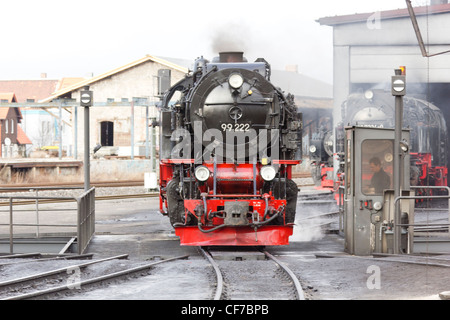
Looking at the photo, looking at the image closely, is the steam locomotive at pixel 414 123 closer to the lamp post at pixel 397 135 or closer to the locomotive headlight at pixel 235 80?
the locomotive headlight at pixel 235 80

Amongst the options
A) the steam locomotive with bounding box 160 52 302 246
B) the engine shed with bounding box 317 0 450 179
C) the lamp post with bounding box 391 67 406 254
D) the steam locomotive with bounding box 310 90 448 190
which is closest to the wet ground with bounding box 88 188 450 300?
the steam locomotive with bounding box 160 52 302 246

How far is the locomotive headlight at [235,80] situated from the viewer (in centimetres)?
1245

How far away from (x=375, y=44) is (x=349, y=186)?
15.9 metres

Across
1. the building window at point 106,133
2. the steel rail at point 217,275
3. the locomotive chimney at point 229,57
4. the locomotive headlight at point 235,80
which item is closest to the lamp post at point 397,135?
the locomotive headlight at point 235,80

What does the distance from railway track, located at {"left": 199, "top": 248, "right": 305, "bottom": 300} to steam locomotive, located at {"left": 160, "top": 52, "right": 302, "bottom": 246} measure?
0.84m

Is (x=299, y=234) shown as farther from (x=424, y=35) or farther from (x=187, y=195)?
(x=424, y=35)

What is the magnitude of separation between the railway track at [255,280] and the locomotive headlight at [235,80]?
122 inches

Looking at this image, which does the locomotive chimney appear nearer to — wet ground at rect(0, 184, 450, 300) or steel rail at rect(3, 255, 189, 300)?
wet ground at rect(0, 184, 450, 300)

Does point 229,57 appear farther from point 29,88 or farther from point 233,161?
point 29,88

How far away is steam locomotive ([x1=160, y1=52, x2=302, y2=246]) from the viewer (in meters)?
12.3

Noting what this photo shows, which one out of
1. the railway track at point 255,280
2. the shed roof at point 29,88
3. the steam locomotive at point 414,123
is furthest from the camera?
the shed roof at point 29,88

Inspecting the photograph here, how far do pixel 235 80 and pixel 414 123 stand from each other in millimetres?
11877

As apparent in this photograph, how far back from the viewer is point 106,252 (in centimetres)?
1257
